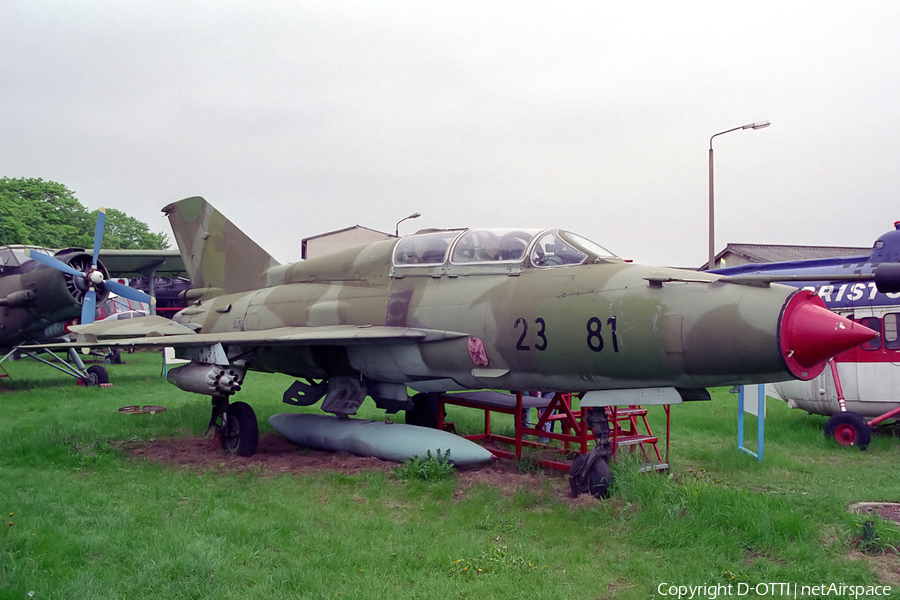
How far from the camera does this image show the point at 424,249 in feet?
28.1

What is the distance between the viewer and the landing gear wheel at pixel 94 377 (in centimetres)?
1819

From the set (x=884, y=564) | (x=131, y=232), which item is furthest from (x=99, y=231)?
(x=131, y=232)

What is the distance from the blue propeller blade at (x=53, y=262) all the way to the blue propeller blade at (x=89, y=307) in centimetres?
64

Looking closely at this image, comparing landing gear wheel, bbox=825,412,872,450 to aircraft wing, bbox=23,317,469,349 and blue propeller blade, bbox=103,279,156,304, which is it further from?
blue propeller blade, bbox=103,279,156,304

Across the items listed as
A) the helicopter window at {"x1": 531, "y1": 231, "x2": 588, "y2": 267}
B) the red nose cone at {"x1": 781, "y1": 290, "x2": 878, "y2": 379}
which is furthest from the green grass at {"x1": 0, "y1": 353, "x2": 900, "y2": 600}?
the helicopter window at {"x1": 531, "y1": 231, "x2": 588, "y2": 267}

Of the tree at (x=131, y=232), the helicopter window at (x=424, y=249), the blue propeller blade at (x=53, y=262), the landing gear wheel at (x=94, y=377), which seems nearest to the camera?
the helicopter window at (x=424, y=249)

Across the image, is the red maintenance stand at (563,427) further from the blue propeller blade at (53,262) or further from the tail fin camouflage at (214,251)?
the blue propeller blade at (53,262)

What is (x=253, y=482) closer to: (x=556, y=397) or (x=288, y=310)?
(x=288, y=310)

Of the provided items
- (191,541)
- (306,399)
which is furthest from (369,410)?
(191,541)

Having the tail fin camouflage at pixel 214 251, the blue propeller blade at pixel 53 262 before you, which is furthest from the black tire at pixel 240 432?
the blue propeller blade at pixel 53 262

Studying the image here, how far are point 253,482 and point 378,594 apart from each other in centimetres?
371

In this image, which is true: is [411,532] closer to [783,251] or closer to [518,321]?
[518,321]

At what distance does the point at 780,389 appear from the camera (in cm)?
1158
